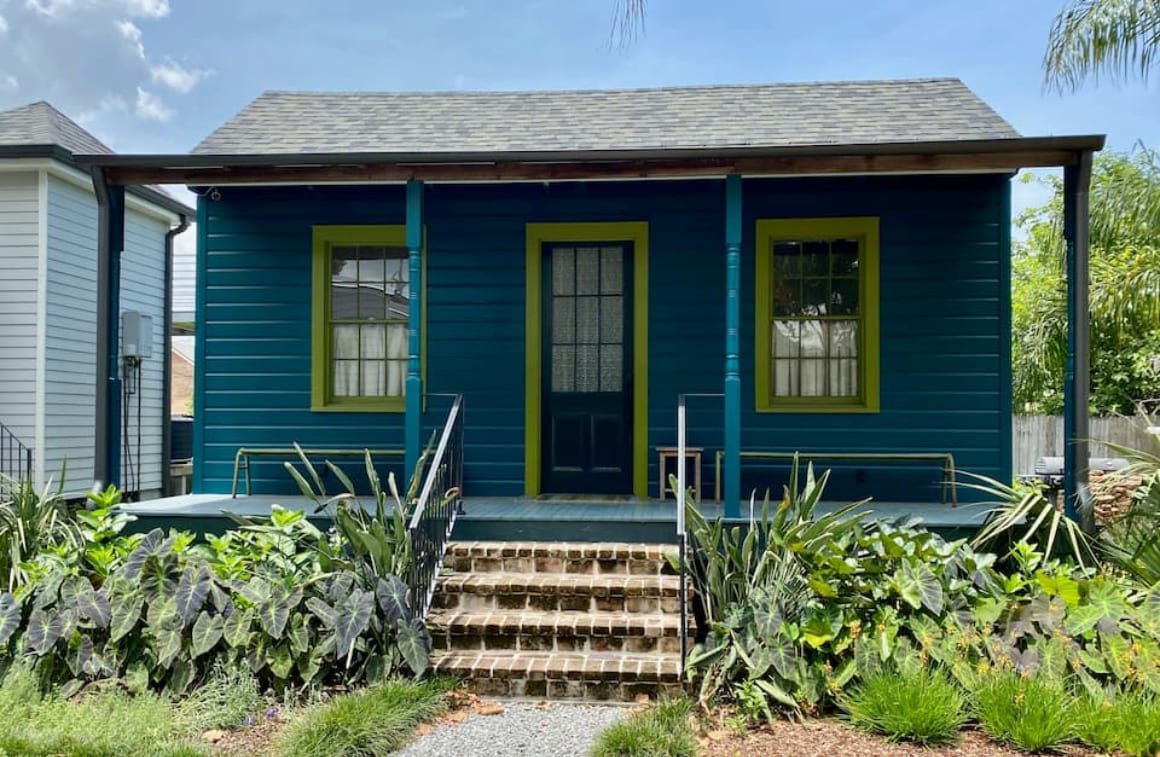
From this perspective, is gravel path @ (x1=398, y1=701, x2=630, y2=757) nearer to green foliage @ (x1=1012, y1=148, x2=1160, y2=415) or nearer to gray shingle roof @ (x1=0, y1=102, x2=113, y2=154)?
green foliage @ (x1=1012, y1=148, x2=1160, y2=415)

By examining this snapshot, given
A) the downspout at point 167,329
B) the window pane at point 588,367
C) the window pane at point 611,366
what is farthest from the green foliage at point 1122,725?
the downspout at point 167,329

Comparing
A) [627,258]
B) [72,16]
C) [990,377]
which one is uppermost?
[72,16]

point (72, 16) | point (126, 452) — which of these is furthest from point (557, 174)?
point (72, 16)

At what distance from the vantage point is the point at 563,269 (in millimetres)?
7141

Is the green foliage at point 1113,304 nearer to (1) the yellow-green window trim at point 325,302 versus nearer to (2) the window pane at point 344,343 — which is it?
(1) the yellow-green window trim at point 325,302

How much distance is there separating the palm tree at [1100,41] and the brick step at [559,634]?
25.2 feet

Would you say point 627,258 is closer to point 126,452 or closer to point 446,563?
point 446,563

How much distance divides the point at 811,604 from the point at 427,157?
367 cm

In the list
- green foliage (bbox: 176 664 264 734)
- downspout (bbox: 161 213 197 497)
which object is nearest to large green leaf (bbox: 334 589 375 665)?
green foliage (bbox: 176 664 264 734)

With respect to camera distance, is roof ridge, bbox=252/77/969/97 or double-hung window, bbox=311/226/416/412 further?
roof ridge, bbox=252/77/969/97

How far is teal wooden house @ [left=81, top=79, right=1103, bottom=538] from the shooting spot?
678cm

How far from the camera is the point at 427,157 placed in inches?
225

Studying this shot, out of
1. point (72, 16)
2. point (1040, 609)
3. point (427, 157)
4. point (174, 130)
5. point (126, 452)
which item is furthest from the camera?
point (174, 130)

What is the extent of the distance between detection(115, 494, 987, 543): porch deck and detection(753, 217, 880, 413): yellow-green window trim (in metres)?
0.84
